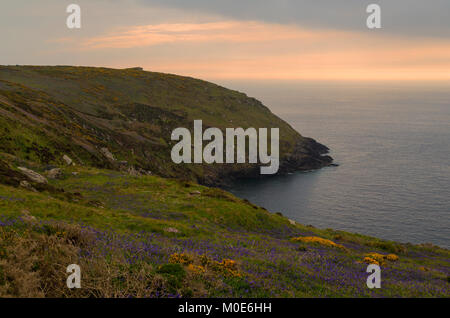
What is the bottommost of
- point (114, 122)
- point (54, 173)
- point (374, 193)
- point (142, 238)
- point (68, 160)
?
point (374, 193)

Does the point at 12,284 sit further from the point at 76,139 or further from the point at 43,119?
the point at 43,119

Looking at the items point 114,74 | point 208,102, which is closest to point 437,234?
point 208,102

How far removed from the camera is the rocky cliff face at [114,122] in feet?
197

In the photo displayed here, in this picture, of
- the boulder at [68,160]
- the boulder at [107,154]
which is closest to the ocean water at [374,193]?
the boulder at [107,154]

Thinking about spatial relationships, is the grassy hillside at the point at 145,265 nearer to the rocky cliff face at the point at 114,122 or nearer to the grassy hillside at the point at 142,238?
the grassy hillside at the point at 142,238

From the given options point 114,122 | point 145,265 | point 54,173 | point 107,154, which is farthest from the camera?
point 114,122

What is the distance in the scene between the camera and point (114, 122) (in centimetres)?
12219

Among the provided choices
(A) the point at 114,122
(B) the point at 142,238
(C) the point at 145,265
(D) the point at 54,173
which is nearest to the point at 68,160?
(D) the point at 54,173

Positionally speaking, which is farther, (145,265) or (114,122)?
(114,122)

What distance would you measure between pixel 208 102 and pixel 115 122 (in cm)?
8165

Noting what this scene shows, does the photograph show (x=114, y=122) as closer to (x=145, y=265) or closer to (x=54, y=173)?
(x=54, y=173)

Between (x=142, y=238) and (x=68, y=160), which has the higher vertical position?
(x=68, y=160)

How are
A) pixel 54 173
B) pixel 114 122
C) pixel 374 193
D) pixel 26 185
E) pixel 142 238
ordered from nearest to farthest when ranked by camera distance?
1. pixel 142 238
2. pixel 26 185
3. pixel 54 173
4. pixel 374 193
5. pixel 114 122
